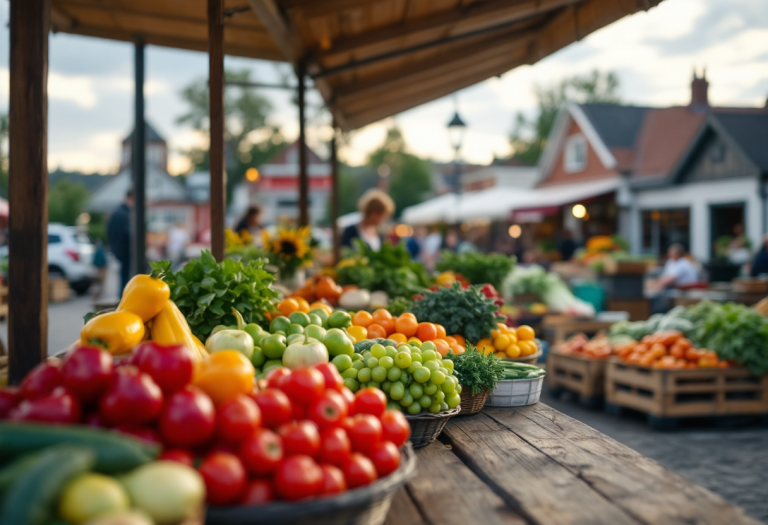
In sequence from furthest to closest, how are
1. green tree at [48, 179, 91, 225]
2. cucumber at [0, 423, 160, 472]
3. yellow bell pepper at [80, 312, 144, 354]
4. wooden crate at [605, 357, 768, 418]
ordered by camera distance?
1. green tree at [48, 179, 91, 225]
2. wooden crate at [605, 357, 768, 418]
3. yellow bell pepper at [80, 312, 144, 354]
4. cucumber at [0, 423, 160, 472]

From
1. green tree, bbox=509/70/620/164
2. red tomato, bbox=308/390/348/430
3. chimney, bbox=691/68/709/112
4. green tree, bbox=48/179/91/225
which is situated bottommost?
red tomato, bbox=308/390/348/430

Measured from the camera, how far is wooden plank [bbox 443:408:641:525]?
1.78m

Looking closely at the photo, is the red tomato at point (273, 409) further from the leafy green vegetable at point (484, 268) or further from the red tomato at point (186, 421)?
the leafy green vegetable at point (484, 268)

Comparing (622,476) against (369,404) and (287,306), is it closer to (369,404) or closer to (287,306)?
(369,404)

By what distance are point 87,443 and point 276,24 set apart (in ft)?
12.5

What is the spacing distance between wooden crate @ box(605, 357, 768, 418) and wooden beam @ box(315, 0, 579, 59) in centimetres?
372

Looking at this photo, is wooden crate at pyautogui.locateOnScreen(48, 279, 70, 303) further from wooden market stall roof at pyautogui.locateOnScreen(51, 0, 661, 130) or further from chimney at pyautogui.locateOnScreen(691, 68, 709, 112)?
chimney at pyautogui.locateOnScreen(691, 68, 709, 112)

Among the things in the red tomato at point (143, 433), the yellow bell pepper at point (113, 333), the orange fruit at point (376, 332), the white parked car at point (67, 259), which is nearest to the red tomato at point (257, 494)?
the red tomato at point (143, 433)

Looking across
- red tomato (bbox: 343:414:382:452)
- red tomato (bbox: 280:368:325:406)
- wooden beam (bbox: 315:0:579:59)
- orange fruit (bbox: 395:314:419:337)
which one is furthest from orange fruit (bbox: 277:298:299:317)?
wooden beam (bbox: 315:0:579:59)

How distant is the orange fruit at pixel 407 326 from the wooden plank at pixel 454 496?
1017 mm

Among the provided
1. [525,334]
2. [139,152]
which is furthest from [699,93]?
[525,334]

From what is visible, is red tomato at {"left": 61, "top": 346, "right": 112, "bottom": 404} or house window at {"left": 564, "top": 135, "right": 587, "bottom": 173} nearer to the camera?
red tomato at {"left": 61, "top": 346, "right": 112, "bottom": 404}

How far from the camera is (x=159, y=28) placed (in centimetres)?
579

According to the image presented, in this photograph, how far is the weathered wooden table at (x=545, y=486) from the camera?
178 cm
